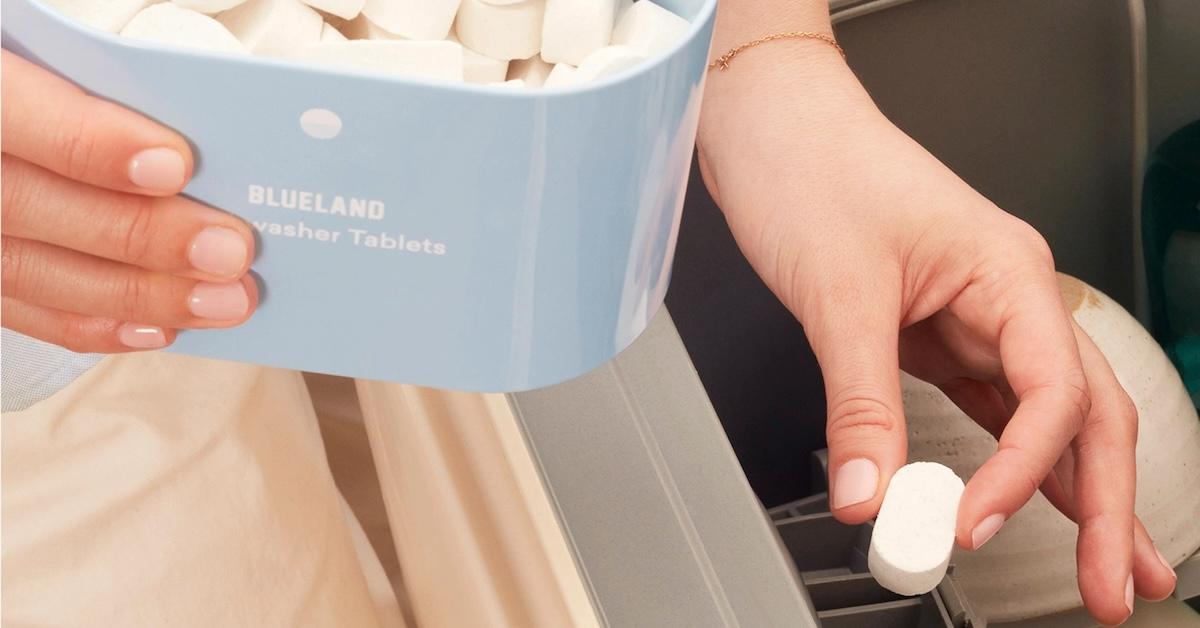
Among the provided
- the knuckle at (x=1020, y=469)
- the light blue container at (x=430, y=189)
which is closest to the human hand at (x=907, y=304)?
the knuckle at (x=1020, y=469)

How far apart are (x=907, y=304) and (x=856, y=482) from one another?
0.43 feet

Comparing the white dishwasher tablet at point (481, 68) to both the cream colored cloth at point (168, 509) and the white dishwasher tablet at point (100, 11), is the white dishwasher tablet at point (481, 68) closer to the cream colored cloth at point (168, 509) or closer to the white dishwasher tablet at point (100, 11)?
the white dishwasher tablet at point (100, 11)

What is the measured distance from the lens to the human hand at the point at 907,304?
1.55 ft

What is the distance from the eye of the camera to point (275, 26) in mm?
335

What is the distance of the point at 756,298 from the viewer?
0.81m

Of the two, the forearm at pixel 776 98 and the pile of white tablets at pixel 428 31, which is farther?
the forearm at pixel 776 98

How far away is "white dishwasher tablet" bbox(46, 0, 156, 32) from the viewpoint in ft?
1.05

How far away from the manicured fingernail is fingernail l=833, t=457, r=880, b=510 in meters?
0.27

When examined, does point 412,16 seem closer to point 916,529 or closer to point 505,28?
point 505,28

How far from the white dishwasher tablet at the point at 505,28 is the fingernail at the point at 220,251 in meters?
0.10

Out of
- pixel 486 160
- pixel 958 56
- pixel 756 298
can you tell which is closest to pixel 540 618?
pixel 486 160

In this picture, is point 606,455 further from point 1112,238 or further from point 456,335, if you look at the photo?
point 1112,238

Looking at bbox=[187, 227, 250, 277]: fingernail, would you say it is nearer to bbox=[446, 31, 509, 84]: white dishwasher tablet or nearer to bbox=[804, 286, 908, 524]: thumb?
bbox=[446, 31, 509, 84]: white dishwasher tablet

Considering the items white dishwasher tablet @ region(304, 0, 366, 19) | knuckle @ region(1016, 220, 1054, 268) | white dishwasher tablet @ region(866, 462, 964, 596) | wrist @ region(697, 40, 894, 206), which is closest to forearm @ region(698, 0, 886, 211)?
wrist @ region(697, 40, 894, 206)
